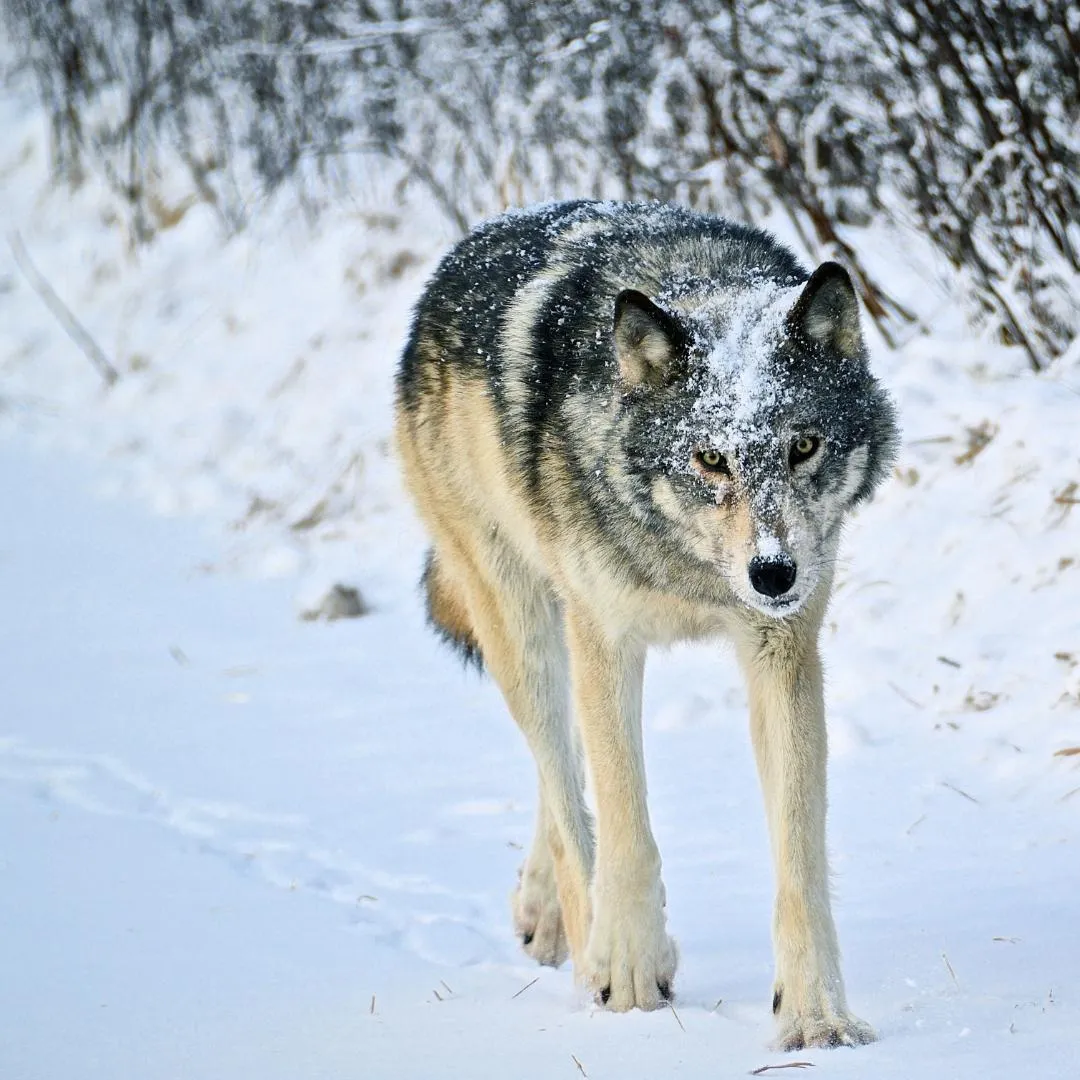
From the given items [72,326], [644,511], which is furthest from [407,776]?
[72,326]

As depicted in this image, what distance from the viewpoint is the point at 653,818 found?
4.84 m

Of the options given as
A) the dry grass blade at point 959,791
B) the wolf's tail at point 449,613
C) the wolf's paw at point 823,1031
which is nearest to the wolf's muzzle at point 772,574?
the wolf's paw at point 823,1031

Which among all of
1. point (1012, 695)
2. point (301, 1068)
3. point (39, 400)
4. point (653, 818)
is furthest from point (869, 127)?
point (39, 400)

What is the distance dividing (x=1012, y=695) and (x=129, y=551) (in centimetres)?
506

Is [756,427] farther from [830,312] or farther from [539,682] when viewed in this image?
[539,682]

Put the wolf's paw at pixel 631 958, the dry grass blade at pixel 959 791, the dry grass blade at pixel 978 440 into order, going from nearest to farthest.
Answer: the wolf's paw at pixel 631 958, the dry grass blade at pixel 959 791, the dry grass blade at pixel 978 440

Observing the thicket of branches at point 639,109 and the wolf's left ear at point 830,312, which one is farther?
the thicket of branches at point 639,109

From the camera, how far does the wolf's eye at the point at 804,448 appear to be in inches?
125

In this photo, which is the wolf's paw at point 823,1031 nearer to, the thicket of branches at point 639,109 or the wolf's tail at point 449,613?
the wolf's tail at point 449,613

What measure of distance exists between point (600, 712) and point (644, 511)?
19.0 inches

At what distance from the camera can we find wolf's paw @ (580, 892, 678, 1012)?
11.3 ft

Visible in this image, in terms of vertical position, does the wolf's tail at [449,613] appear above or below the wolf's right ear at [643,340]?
below

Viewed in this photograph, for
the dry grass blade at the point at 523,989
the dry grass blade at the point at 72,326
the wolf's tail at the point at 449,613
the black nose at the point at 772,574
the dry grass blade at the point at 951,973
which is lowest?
the dry grass blade at the point at 523,989

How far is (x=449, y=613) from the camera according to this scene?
475 cm
